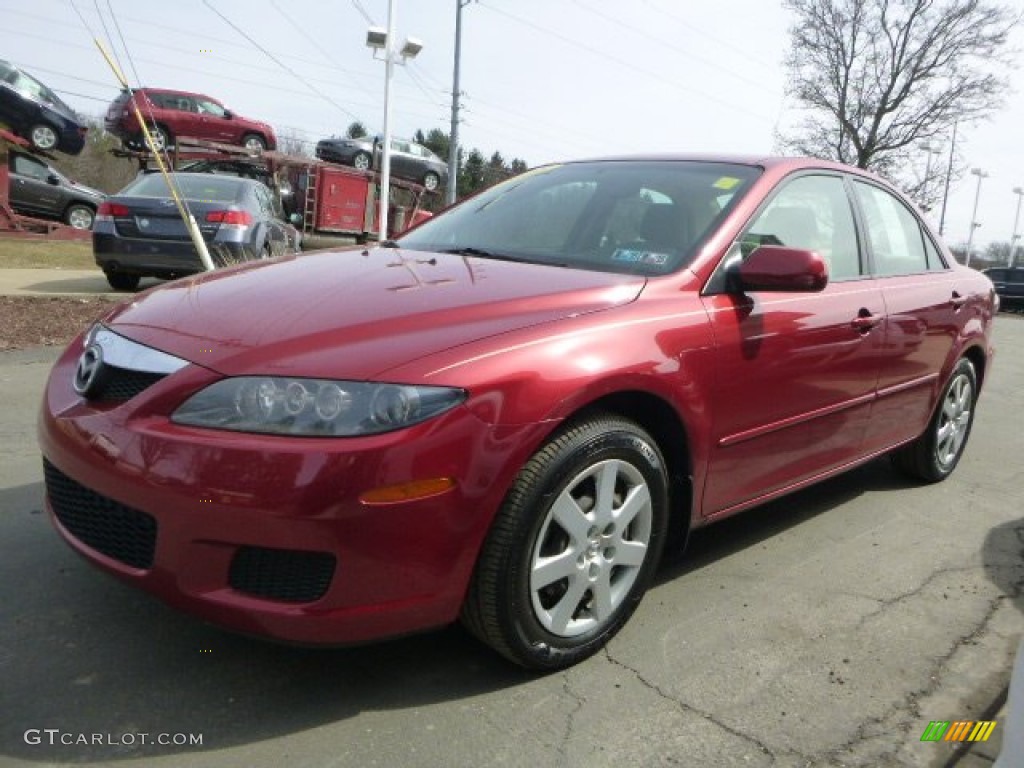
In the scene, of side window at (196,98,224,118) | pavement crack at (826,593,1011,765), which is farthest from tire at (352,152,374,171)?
pavement crack at (826,593,1011,765)

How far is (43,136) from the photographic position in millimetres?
18531

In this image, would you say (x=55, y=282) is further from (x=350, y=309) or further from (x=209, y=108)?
(x=209, y=108)

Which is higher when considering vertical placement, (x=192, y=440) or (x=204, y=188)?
(x=204, y=188)

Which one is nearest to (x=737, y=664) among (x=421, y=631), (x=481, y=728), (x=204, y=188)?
(x=481, y=728)

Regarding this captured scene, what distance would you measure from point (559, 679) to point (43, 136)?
20242mm

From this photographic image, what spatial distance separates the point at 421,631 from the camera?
2109 mm

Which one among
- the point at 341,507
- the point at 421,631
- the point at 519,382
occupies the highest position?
the point at 519,382

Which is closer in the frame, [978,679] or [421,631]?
[421,631]

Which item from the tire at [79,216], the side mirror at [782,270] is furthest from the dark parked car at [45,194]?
the side mirror at [782,270]

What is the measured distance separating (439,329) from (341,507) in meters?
0.54

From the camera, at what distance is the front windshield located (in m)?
2.93

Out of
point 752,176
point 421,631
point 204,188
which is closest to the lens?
point 421,631

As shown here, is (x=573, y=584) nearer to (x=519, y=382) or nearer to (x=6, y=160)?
(x=519, y=382)

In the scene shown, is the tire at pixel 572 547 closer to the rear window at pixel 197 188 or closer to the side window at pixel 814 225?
the side window at pixel 814 225
